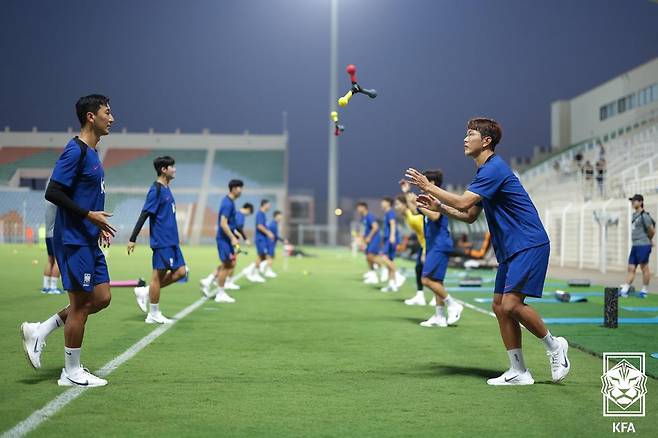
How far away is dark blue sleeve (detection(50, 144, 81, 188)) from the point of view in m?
6.09

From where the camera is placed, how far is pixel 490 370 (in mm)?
7270

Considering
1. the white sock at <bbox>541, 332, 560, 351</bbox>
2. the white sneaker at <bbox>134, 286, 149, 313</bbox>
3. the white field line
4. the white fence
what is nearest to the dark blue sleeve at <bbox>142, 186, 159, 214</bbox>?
the white sneaker at <bbox>134, 286, 149, 313</bbox>

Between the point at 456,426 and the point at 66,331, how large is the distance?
3074 mm

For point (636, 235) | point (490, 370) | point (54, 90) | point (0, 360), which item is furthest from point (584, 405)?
point (54, 90)

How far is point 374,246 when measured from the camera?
20516mm

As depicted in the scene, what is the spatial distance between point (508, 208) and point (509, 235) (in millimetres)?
214

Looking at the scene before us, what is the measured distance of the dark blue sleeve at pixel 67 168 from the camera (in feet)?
20.0

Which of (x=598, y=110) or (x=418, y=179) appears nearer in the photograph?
(x=418, y=179)

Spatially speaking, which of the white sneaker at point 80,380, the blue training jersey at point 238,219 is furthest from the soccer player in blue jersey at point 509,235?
the blue training jersey at point 238,219

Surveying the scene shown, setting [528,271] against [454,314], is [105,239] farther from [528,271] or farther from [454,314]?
[454,314]

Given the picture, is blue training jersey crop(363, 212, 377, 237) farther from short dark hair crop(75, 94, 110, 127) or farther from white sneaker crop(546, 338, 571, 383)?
short dark hair crop(75, 94, 110, 127)

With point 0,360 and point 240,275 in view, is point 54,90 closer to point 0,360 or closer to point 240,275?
point 240,275

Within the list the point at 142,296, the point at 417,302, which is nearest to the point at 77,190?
the point at 142,296

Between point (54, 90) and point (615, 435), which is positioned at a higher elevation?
point (54, 90)
